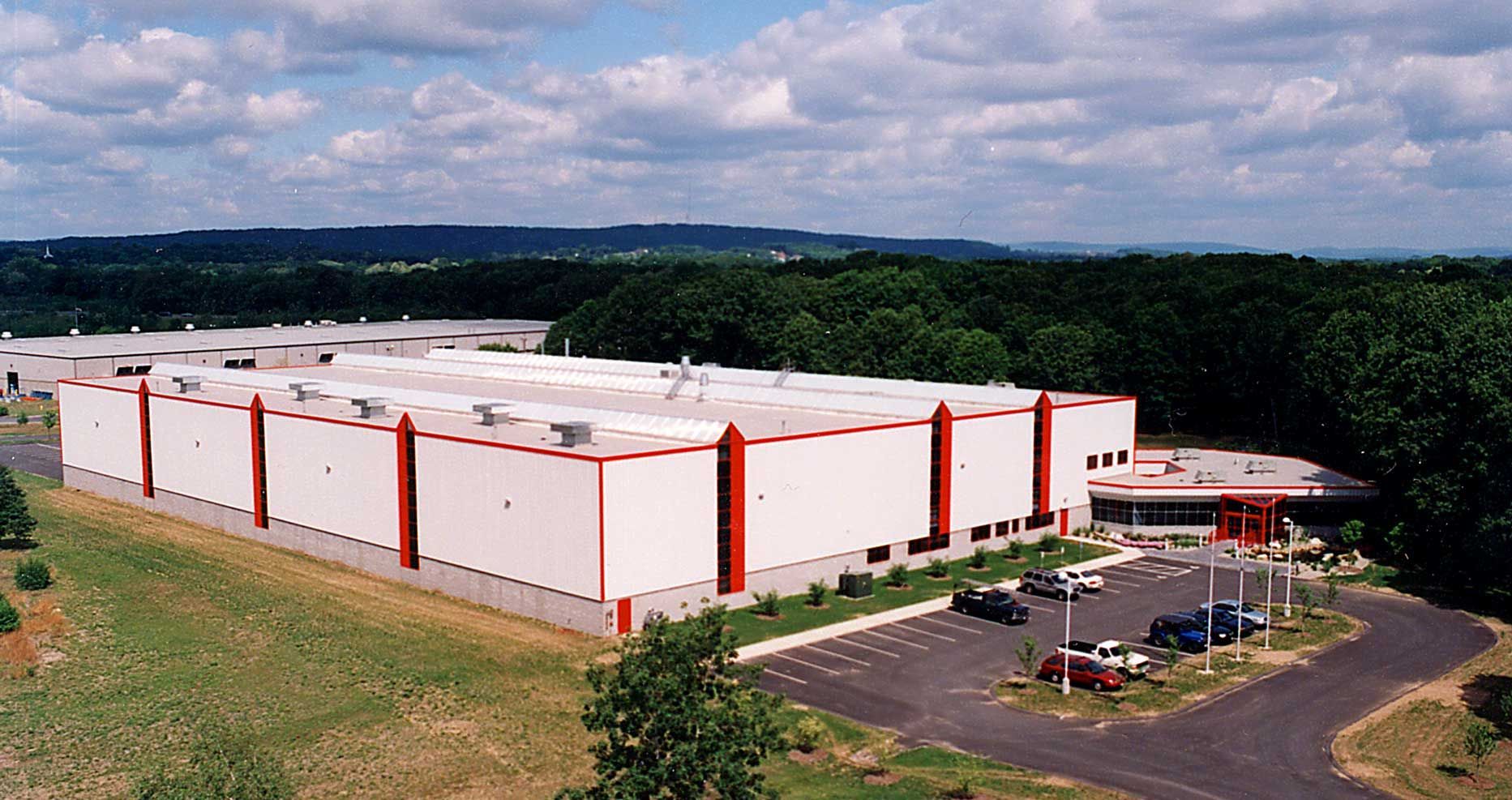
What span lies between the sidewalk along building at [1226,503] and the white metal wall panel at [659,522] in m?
26.1

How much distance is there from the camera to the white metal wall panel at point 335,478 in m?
55.8

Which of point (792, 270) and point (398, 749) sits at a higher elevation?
point (792, 270)

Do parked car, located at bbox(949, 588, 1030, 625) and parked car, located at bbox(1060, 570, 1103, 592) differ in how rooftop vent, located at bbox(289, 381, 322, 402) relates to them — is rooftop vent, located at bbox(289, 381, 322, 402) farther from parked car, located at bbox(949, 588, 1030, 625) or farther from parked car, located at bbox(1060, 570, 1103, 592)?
parked car, located at bbox(1060, 570, 1103, 592)

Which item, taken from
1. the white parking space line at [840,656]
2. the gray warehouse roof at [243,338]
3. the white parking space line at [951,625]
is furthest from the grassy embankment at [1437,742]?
the gray warehouse roof at [243,338]

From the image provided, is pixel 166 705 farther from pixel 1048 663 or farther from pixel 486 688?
pixel 1048 663

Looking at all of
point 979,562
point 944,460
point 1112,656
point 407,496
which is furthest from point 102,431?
point 1112,656

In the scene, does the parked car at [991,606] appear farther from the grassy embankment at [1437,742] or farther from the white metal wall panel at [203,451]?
the white metal wall panel at [203,451]

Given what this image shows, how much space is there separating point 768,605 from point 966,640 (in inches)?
313

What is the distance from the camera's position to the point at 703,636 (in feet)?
87.7

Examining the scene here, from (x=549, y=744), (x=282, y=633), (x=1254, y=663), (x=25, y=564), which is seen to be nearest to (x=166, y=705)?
(x=282, y=633)

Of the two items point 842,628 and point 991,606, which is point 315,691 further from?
point 991,606

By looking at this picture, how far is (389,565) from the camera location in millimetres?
55719

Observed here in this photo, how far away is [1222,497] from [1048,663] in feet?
86.1

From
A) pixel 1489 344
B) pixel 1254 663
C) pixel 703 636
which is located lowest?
pixel 1254 663
